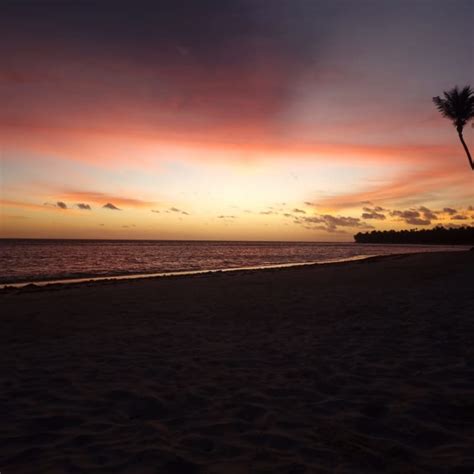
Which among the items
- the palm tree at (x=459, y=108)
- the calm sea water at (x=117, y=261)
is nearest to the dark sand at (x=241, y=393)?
the calm sea water at (x=117, y=261)

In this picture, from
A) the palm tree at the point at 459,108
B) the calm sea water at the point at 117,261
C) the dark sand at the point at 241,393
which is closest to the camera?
the dark sand at the point at 241,393

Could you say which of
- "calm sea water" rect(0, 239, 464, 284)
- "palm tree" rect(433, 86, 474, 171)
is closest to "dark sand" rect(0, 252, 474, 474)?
"calm sea water" rect(0, 239, 464, 284)

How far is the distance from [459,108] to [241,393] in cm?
4526

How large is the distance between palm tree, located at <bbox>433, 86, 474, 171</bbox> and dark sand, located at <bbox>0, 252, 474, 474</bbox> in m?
37.7

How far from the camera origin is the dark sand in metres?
3.38

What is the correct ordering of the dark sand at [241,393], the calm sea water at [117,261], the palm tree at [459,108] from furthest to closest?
the palm tree at [459,108] → the calm sea water at [117,261] → the dark sand at [241,393]

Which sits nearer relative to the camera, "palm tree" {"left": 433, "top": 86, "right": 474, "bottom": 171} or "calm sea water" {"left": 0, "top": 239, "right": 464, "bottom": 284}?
"calm sea water" {"left": 0, "top": 239, "right": 464, "bottom": 284}

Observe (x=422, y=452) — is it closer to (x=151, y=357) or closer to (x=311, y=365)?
(x=311, y=365)

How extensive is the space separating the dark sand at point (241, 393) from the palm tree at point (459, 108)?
3773 centimetres

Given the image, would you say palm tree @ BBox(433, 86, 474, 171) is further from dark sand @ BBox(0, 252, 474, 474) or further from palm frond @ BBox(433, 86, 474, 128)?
dark sand @ BBox(0, 252, 474, 474)

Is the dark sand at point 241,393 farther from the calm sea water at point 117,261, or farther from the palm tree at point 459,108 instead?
the palm tree at point 459,108

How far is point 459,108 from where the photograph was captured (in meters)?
39.7

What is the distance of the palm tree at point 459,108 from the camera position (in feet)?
130

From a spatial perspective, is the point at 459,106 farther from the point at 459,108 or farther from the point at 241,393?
the point at 241,393
